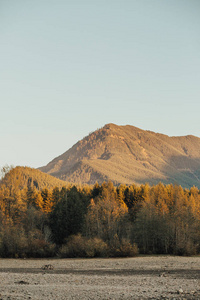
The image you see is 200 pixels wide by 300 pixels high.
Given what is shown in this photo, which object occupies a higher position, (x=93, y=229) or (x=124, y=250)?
(x=93, y=229)

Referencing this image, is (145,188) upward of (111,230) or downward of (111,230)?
upward

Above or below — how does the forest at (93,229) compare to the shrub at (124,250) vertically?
above

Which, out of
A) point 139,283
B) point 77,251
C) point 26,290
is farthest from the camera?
point 77,251

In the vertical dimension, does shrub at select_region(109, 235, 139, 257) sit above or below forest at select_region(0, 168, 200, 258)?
below

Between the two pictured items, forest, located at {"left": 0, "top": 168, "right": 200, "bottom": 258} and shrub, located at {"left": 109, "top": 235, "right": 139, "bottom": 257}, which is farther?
forest, located at {"left": 0, "top": 168, "right": 200, "bottom": 258}

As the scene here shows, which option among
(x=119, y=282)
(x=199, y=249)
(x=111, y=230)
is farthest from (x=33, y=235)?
(x=119, y=282)

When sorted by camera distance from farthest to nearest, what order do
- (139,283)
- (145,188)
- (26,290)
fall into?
(145,188) < (139,283) < (26,290)

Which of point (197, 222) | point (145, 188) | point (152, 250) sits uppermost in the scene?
point (145, 188)

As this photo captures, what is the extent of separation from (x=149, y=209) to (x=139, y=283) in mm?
38784

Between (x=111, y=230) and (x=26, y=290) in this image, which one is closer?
(x=26, y=290)

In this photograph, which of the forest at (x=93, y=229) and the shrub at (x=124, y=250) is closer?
the shrub at (x=124, y=250)

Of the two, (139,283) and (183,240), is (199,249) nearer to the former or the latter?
(183,240)

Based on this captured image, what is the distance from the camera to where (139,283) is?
82.9 feet

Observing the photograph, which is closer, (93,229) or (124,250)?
(124,250)
